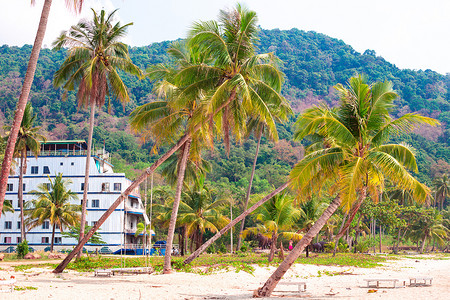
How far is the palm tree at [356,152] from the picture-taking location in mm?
13055

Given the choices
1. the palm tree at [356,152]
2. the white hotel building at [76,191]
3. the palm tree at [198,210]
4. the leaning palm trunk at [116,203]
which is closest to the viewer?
the palm tree at [356,152]

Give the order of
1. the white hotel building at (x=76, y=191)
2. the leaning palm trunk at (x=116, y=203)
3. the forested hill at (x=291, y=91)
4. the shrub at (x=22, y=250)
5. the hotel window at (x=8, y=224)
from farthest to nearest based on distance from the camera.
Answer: the forested hill at (x=291, y=91), the hotel window at (x=8, y=224), the white hotel building at (x=76, y=191), the shrub at (x=22, y=250), the leaning palm trunk at (x=116, y=203)

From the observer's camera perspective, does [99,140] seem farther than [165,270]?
Yes

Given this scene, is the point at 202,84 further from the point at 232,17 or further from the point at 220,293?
the point at 220,293

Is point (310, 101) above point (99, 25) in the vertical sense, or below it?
above

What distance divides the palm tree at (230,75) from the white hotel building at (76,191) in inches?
1187

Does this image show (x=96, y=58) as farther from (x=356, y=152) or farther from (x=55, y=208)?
(x=55, y=208)

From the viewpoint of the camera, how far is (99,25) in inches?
916

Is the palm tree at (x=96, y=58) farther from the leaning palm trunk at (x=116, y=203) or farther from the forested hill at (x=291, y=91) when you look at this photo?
the forested hill at (x=291, y=91)

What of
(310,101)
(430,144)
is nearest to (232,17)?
(430,144)

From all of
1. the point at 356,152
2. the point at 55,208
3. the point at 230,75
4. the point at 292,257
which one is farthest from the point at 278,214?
the point at 55,208

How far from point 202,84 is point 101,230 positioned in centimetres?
3357

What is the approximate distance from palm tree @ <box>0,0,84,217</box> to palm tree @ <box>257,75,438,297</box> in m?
7.98

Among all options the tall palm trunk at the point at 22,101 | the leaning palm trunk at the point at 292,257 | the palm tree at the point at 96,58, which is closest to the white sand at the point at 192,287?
the leaning palm trunk at the point at 292,257
